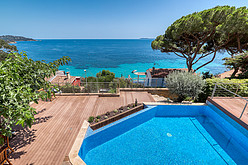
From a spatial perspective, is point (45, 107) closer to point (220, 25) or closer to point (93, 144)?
point (93, 144)

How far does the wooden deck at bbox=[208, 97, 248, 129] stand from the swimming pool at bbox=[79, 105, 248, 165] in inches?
11.5

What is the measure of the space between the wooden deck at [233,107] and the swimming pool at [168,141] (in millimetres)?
293

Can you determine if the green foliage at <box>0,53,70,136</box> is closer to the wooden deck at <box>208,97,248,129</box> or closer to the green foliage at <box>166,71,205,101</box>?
the green foliage at <box>166,71,205,101</box>

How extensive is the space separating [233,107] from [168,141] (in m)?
4.38

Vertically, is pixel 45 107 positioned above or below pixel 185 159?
above

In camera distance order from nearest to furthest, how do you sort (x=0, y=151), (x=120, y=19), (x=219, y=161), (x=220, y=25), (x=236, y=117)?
(x=0, y=151) → (x=219, y=161) → (x=236, y=117) → (x=220, y=25) → (x=120, y=19)

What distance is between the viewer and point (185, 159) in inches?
205

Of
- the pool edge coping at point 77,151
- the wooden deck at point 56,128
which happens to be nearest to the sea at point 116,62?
the wooden deck at point 56,128

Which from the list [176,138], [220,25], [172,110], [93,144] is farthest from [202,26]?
[93,144]

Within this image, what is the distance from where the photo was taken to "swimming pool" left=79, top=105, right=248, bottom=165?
17.1 ft

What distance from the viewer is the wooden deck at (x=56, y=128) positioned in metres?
4.59

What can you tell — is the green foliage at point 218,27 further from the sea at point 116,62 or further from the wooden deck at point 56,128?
the wooden deck at point 56,128

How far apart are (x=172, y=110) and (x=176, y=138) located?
2.19m

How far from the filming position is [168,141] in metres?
6.05
